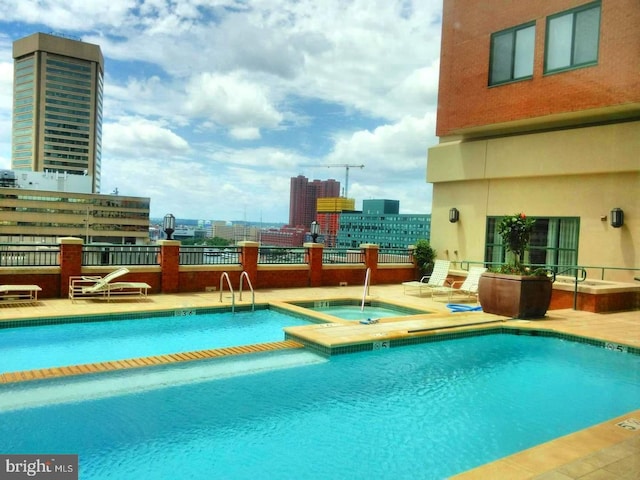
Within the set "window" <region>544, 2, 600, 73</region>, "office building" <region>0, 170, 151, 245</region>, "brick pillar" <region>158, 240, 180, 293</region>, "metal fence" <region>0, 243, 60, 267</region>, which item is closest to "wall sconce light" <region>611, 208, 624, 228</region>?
"window" <region>544, 2, 600, 73</region>

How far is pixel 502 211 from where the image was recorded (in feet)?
50.1

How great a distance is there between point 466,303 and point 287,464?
31.7ft

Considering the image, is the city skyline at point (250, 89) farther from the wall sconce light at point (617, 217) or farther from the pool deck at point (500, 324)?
the wall sconce light at point (617, 217)

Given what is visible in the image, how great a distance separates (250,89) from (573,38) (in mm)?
11374

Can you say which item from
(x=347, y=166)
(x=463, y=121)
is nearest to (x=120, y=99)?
(x=463, y=121)

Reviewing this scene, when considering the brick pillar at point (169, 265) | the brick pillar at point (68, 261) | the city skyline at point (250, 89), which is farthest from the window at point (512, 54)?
the brick pillar at point (68, 261)

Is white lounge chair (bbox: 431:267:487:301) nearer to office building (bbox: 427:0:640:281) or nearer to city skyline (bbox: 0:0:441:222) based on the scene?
office building (bbox: 427:0:640:281)

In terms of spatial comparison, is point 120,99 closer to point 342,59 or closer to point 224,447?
point 342,59

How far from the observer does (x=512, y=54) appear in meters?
13.9

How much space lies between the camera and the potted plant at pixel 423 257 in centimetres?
1694

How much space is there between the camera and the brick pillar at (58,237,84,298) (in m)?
11.0

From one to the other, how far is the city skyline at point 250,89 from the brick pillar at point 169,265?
5.59 feet

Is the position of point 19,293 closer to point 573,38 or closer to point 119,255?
point 119,255

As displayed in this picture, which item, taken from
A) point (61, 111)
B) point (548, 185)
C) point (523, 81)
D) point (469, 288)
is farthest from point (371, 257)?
point (61, 111)
